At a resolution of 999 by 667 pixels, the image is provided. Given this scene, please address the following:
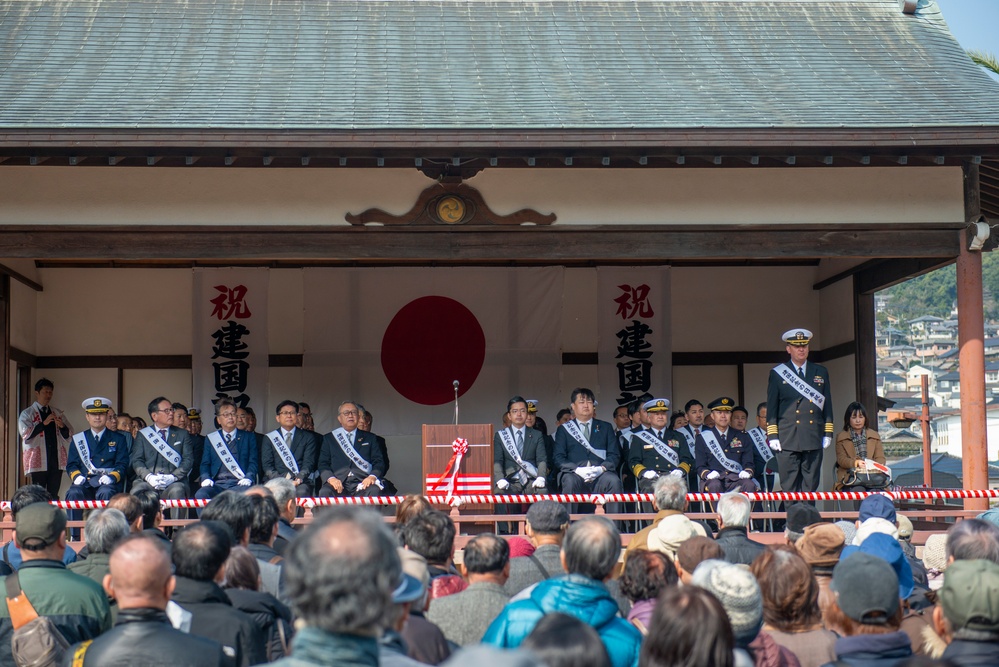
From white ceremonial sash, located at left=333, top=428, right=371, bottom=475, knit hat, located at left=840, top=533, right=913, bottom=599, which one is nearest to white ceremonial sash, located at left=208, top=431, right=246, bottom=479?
white ceremonial sash, located at left=333, top=428, right=371, bottom=475

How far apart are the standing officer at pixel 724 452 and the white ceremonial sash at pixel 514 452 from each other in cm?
155

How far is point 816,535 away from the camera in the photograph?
4.14 m

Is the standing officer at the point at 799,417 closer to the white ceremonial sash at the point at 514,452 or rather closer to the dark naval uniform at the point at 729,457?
the dark naval uniform at the point at 729,457

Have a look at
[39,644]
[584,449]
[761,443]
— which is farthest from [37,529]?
[761,443]

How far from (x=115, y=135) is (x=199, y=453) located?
10.8 ft

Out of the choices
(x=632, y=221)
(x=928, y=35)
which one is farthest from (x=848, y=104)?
(x=928, y=35)

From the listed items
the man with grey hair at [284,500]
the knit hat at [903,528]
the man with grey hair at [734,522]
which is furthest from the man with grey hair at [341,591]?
the knit hat at [903,528]

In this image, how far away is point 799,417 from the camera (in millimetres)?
9016

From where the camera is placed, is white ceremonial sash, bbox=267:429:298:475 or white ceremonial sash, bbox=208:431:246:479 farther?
white ceremonial sash, bbox=267:429:298:475

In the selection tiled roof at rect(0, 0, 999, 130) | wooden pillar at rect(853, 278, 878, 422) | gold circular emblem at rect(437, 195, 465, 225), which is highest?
tiled roof at rect(0, 0, 999, 130)

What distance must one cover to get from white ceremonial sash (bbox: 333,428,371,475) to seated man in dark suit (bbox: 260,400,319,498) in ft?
0.79

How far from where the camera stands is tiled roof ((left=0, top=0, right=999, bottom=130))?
8203mm

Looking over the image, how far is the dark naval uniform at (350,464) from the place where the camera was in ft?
31.6

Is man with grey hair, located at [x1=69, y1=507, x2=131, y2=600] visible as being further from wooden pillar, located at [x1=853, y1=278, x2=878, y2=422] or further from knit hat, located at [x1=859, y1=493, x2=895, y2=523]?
wooden pillar, located at [x1=853, y1=278, x2=878, y2=422]
